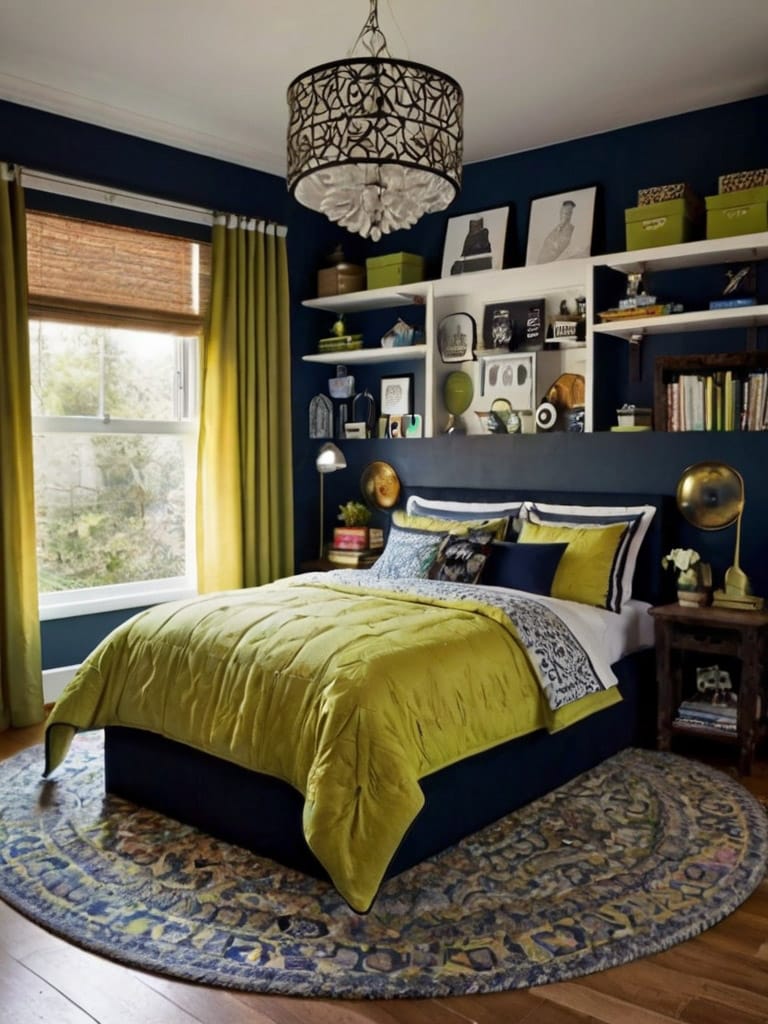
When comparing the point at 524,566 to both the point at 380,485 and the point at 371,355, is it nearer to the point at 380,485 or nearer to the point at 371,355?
the point at 380,485

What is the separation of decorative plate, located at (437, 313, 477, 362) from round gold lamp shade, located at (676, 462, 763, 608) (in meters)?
1.48

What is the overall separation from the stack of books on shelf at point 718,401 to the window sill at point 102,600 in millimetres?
2735

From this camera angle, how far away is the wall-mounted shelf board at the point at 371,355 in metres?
5.24

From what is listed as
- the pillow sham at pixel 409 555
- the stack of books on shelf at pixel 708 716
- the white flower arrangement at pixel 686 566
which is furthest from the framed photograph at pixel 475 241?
the stack of books on shelf at pixel 708 716

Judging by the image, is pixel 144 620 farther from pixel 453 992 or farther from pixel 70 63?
pixel 70 63

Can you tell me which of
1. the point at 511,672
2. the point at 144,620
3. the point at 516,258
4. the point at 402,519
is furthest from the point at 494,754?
the point at 516,258

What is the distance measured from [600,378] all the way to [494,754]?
7.34 feet

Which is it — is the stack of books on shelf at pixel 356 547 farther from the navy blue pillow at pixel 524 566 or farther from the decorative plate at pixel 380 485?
the navy blue pillow at pixel 524 566

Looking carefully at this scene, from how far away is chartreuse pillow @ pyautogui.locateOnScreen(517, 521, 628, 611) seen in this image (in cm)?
396

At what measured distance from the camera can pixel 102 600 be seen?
15.7 ft

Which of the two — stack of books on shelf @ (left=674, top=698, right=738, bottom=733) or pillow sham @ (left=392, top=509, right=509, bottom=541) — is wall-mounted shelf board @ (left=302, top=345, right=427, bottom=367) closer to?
pillow sham @ (left=392, top=509, right=509, bottom=541)

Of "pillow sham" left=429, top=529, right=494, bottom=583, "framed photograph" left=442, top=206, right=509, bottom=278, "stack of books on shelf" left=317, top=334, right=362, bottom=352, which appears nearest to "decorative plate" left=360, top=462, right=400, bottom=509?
"stack of books on shelf" left=317, top=334, right=362, bottom=352

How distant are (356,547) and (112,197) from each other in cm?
225

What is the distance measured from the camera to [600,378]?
4582mm
